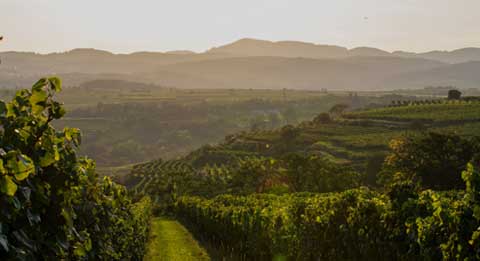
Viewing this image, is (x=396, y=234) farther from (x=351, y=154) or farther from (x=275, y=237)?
(x=351, y=154)

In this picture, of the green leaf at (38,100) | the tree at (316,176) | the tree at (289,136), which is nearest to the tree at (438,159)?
the tree at (316,176)

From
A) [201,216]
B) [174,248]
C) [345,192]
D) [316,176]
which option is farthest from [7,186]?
[316,176]

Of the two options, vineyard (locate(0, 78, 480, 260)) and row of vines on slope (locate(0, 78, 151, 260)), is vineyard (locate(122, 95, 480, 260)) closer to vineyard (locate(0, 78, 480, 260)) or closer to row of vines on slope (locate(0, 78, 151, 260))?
vineyard (locate(0, 78, 480, 260))

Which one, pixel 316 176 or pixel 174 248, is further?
pixel 316 176

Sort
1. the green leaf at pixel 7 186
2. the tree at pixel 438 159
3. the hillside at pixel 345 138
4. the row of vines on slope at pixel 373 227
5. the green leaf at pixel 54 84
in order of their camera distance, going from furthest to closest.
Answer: the hillside at pixel 345 138 < the tree at pixel 438 159 < the row of vines on slope at pixel 373 227 < the green leaf at pixel 54 84 < the green leaf at pixel 7 186

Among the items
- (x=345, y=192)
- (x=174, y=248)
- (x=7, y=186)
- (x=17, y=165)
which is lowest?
(x=174, y=248)

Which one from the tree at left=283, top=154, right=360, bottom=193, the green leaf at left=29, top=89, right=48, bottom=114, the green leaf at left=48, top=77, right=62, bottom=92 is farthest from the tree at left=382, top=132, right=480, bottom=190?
the green leaf at left=29, top=89, right=48, bottom=114

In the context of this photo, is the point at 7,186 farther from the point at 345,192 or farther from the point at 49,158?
the point at 345,192

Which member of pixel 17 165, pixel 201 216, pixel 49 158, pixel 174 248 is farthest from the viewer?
pixel 201 216

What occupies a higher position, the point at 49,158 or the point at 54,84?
the point at 54,84

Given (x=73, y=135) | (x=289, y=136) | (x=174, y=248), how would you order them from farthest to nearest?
(x=289, y=136)
(x=174, y=248)
(x=73, y=135)

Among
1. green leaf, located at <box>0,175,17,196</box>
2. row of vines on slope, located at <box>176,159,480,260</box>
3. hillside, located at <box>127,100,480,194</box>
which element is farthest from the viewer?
hillside, located at <box>127,100,480,194</box>

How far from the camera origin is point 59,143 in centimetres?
687

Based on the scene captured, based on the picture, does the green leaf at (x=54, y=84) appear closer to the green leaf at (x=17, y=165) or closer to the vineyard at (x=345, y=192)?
the green leaf at (x=17, y=165)
